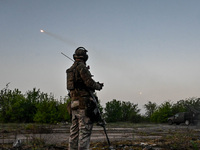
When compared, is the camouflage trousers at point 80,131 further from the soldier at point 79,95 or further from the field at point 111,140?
the field at point 111,140

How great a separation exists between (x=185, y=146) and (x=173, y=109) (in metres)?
28.0

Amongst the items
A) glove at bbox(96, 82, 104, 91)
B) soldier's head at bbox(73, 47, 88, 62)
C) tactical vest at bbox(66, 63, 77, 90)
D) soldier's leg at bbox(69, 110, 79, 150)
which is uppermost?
soldier's head at bbox(73, 47, 88, 62)

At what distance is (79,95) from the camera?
4.71 m

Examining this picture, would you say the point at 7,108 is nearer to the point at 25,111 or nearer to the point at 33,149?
the point at 25,111

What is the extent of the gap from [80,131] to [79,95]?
0.81m

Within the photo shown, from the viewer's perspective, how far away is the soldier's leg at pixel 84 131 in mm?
4331

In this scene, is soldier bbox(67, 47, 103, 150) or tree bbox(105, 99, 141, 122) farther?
tree bbox(105, 99, 141, 122)

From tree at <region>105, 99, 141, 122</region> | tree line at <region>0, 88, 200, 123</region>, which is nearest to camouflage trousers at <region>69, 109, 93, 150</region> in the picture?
tree line at <region>0, 88, 200, 123</region>

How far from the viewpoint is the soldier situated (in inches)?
179

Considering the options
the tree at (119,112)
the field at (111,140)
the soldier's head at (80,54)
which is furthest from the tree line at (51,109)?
the soldier's head at (80,54)

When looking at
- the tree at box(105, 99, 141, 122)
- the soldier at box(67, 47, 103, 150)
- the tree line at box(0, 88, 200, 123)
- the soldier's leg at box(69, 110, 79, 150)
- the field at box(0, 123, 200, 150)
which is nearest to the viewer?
the soldier at box(67, 47, 103, 150)

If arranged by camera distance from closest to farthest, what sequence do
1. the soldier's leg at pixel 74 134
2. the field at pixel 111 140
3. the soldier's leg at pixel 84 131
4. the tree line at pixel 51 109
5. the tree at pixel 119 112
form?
the soldier's leg at pixel 84 131 → the soldier's leg at pixel 74 134 → the field at pixel 111 140 → the tree line at pixel 51 109 → the tree at pixel 119 112

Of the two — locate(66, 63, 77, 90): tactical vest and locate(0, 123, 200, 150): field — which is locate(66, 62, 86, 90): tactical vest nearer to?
locate(66, 63, 77, 90): tactical vest

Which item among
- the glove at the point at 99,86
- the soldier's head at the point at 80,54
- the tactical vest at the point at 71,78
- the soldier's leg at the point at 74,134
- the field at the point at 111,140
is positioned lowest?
the field at the point at 111,140
